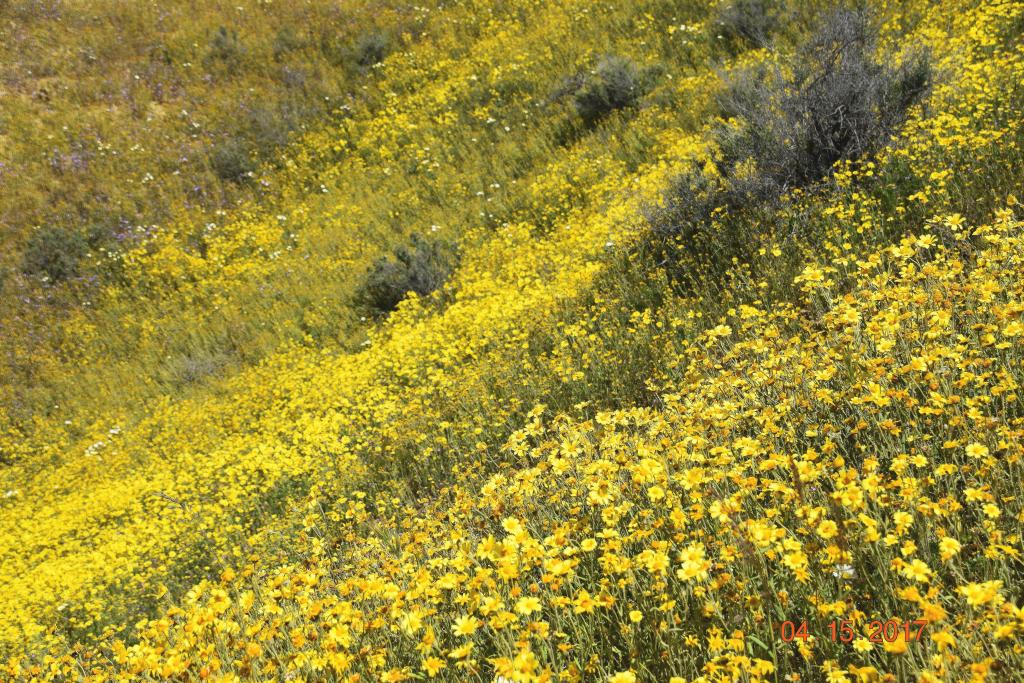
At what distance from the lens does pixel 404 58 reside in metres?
16.3

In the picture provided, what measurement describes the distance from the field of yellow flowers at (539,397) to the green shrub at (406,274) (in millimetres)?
208

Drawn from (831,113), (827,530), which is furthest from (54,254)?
(827,530)

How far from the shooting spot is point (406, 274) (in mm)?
9438

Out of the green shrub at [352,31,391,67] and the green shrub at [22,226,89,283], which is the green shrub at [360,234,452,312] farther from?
the green shrub at [352,31,391,67]

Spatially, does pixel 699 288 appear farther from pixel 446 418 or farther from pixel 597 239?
pixel 446 418

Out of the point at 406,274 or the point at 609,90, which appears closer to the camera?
Answer: the point at 406,274

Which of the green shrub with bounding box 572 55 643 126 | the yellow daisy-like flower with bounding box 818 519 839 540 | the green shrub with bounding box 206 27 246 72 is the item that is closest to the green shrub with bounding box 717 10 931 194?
the green shrub with bounding box 572 55 643 126

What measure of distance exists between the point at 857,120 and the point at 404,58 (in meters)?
12.9

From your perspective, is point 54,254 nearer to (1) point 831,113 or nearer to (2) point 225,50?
(2) point 225,50
